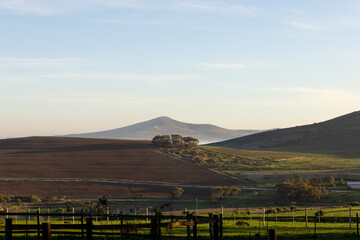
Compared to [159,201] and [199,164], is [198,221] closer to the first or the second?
[159,201]

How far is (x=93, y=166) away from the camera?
448 feet

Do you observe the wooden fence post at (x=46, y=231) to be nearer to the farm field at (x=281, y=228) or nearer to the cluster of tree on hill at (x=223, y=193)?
the farm field at (x=281, y=228)

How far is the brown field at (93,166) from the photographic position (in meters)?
109

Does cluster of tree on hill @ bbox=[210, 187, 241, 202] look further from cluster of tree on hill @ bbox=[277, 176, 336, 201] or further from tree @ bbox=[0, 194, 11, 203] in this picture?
tree @ bbox=[0, 194, 11, 203]

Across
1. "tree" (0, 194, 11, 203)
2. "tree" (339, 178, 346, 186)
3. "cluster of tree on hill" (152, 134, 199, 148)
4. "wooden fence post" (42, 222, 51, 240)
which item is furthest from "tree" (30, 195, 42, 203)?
"wooden fence post" (42, 222, 51, 240)

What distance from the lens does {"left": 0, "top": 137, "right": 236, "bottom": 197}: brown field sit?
109250 mm

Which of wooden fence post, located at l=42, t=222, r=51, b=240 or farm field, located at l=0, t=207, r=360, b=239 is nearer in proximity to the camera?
wooden fence post, located at l=42, t=222, r=51, b=240

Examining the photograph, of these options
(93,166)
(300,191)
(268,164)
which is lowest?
(300,191)

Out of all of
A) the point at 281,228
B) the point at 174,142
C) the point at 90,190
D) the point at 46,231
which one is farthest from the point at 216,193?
the point at 46,231

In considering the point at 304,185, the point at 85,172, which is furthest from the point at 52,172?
the point at 304,185

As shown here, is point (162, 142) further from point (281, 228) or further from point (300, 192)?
point (281, 228)

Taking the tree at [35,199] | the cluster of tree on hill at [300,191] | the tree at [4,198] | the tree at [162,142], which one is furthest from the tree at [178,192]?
the tree at [162,142]

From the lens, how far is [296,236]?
32375mm

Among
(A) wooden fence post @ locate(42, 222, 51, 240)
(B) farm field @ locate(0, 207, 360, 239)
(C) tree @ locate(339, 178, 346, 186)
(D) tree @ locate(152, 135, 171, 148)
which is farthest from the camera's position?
(D) tree @ locate(152, 135, 171, 148)
